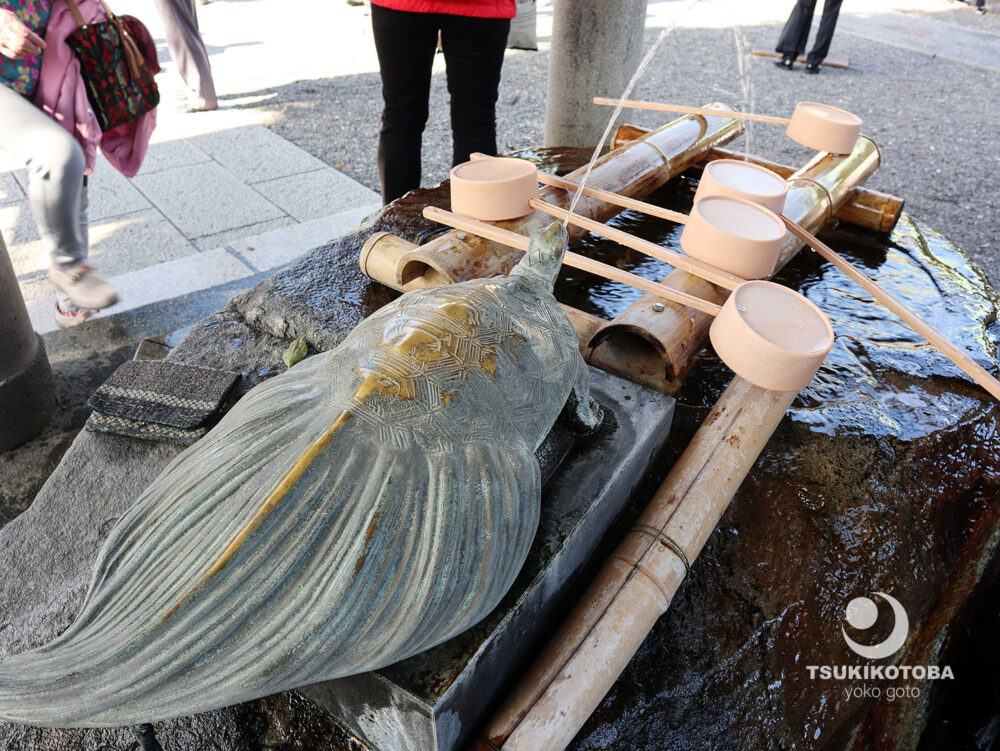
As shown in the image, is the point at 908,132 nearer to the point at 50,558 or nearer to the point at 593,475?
the point at 593,475

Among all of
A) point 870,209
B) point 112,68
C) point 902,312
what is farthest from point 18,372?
point 870,209

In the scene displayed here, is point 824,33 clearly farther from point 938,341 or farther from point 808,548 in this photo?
point 808,548

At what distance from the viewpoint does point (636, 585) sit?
1490 mm

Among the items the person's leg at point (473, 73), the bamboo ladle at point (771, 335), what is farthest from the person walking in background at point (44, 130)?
the bamboo ladle at point (771, 335)

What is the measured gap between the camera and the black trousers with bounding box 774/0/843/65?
7.78 m

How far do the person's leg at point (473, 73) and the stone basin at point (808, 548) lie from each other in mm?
665

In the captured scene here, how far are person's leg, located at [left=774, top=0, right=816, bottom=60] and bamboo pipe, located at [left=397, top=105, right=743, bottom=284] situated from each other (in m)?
5.71

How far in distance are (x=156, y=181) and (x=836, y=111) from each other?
4.56 meters

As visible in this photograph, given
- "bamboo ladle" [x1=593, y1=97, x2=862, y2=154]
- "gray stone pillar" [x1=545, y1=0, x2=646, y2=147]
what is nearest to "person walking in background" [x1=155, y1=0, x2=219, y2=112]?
"gray stone pillar" [x1=545, y1=0, x2=646, y2=147]

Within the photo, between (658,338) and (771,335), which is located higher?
(771,335)

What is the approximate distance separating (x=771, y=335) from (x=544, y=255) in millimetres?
608

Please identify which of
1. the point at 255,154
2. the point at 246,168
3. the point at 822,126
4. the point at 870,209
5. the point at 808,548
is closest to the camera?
the point at 808,548

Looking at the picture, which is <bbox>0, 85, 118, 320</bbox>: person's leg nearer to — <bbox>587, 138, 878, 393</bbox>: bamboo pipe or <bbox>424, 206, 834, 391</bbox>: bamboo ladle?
<bbox>587, 138, 878, 393</bbox>: bamboo pipe

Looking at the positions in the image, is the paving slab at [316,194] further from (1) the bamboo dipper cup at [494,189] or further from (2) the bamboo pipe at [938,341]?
(2) the bamboo pipe at [938,341]
